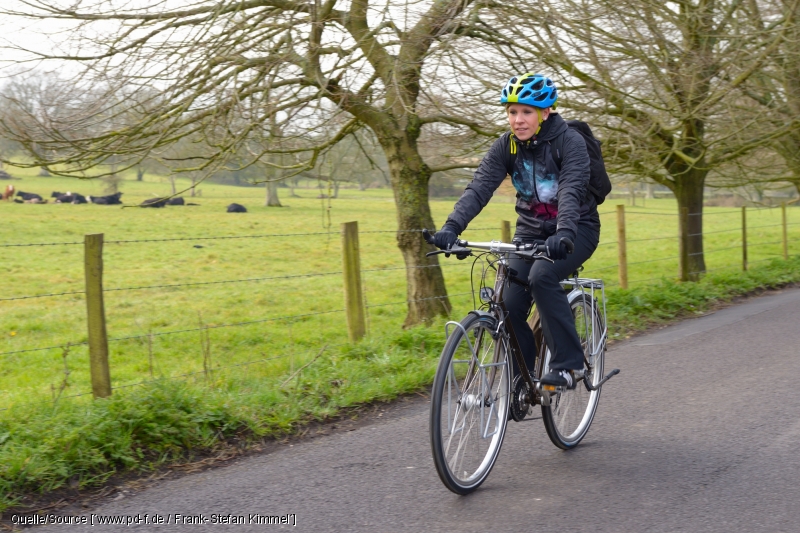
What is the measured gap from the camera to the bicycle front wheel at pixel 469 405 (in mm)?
3898

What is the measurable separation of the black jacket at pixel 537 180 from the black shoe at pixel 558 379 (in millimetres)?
799

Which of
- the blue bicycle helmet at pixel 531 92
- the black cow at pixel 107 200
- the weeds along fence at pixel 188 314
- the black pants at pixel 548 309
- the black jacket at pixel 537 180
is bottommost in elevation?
the weeds along fence at pixel 188 314

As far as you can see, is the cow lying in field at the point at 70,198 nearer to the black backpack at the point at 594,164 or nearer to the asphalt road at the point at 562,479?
the asphalt road at the point at 562,479

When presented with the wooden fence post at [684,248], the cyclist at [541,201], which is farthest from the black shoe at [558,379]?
the wooden fence post at [684,248]

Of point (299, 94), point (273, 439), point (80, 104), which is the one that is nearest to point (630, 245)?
point (299, 94)

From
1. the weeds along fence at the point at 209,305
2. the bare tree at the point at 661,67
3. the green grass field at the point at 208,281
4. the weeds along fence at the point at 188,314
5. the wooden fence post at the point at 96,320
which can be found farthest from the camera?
the green grass field at the point at 208,281

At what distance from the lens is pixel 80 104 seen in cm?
897

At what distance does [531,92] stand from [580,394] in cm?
199

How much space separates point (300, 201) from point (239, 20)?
35.7 meters

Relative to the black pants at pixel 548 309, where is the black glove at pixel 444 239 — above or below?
above

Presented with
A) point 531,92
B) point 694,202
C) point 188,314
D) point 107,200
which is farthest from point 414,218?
point 107,200

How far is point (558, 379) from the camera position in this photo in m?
4.46

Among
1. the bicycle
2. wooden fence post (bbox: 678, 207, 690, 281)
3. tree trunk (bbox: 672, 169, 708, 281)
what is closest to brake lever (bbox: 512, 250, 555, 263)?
the bicycle

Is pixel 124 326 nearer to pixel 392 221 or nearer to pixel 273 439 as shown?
pixel 273 439
